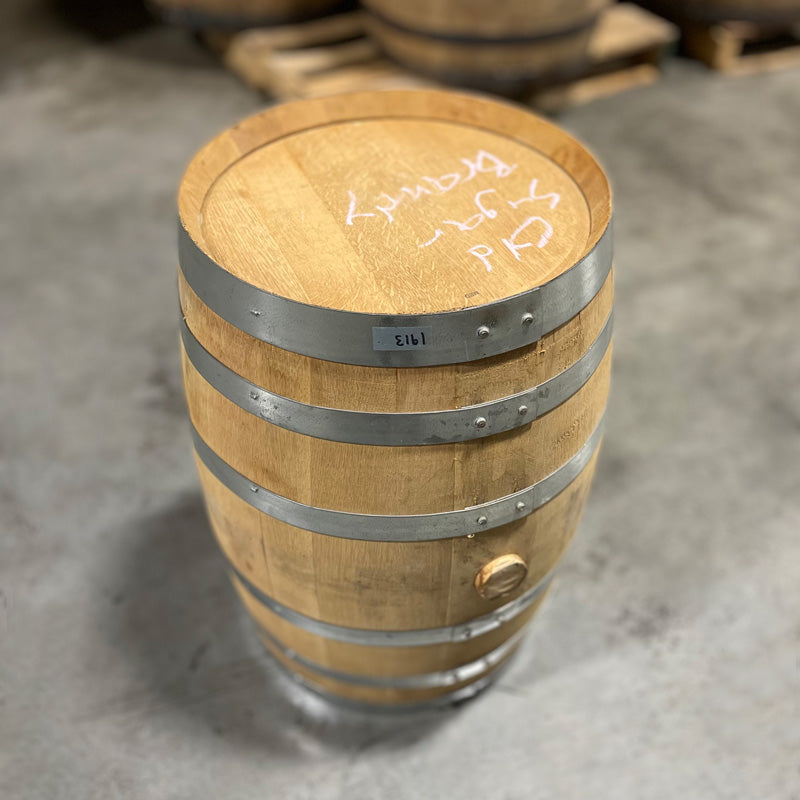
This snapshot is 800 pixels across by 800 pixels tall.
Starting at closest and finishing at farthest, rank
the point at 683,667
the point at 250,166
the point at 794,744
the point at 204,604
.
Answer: the point at 250,166 < the point at 794,744 < the point at 683,667 < the point at 204,604

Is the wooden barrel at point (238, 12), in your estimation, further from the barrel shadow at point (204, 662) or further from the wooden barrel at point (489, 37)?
A: the barrel shadow at point (204, 662)

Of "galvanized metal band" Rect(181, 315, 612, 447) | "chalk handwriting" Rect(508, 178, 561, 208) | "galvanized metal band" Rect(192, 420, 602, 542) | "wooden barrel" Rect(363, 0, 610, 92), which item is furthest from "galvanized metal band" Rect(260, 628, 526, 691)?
"wooden barrel" Rect(363, 0, 610, 92)

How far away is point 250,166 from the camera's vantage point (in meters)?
2.04

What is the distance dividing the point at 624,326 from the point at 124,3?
468cm

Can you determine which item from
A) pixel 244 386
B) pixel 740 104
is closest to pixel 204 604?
pixel 244 386

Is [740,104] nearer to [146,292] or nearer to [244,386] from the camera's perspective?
[146,292]

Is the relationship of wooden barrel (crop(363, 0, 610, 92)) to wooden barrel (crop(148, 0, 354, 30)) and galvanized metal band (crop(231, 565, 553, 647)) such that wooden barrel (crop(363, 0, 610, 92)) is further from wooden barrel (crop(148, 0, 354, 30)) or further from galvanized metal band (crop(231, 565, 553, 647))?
galvanized metal band (crop(231, 565, 553, 647))

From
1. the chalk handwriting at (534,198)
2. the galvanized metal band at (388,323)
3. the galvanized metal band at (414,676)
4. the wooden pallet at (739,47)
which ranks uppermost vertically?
the chalk handwriting at (534,198)

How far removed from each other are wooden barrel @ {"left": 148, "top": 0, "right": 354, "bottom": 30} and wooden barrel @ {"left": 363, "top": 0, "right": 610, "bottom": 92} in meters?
0.70

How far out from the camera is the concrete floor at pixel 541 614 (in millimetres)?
2352

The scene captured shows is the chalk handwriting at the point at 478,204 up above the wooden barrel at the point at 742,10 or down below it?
above

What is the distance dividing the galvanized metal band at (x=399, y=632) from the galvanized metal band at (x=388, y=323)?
2.60ft

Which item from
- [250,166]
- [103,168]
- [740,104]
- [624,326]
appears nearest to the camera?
[250,166]

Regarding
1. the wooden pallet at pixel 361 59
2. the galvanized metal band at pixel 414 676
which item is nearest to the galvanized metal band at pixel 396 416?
the galvanized metal band at pixel 414 676
